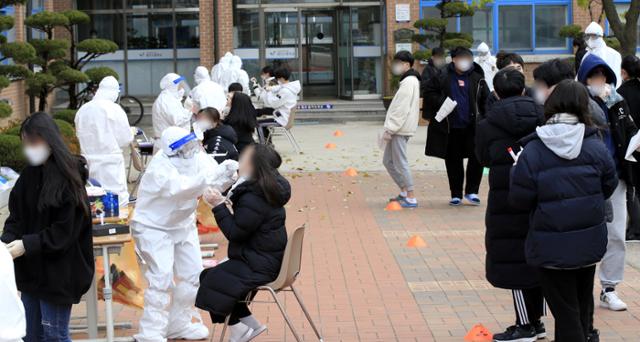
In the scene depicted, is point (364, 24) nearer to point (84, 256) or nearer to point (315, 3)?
point (315, 3)

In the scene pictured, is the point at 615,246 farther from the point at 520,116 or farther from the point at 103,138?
the point at 103,138

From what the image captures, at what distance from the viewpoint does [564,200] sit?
6246 mm

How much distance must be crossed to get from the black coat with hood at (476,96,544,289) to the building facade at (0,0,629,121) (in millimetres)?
19374

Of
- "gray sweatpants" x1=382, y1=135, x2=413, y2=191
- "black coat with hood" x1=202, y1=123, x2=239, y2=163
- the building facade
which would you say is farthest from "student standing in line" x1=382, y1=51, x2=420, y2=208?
the building facade

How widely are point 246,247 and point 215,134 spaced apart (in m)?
3.75

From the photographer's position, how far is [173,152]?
7188 mm

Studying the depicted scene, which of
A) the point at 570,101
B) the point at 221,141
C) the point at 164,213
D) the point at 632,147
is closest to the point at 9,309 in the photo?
the point at 164,213

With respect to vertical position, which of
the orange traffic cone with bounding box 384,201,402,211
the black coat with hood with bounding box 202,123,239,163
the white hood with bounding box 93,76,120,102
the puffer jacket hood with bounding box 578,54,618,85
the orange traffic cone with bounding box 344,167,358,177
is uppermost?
the puffer jacket hood with bounding box 578,54,618,85

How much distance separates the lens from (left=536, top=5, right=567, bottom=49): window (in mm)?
27656

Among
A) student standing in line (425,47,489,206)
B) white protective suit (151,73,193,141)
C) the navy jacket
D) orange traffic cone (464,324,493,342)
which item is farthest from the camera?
white protective suit (151,73,193,141)

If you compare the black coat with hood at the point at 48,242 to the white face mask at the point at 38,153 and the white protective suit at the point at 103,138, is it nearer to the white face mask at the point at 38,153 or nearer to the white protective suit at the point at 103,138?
the white face mask at the point at 38,153

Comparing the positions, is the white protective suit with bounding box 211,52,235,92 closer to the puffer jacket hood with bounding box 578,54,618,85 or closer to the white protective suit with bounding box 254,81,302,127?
the white protective suit with bounding box 254,81,302,127

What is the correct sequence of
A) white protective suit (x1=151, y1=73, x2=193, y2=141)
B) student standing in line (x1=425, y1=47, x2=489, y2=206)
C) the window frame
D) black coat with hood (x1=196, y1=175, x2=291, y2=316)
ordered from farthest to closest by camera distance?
the window frame → white protective suit (x1=151, y1=73, x2=193, y2=141) → student standing in line (x1=425, y1=47, x2=489, y2=206) → black coat with hood (x1=196, y1=175, x2=291, y2=316)

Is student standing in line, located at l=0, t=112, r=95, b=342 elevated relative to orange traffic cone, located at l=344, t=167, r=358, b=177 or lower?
elevated
